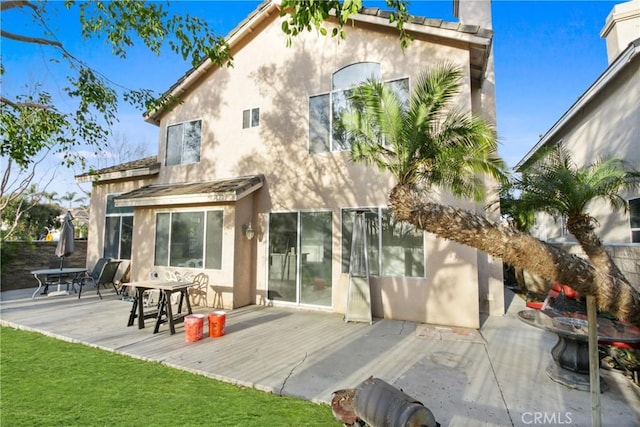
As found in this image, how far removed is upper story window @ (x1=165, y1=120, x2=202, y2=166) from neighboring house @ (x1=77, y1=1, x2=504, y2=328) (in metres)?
0.06

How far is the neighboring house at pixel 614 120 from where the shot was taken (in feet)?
28.2

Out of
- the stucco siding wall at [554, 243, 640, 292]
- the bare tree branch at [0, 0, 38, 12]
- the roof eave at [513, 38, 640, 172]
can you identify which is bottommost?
the stucco siding wall at [554, 243, 640, 292]

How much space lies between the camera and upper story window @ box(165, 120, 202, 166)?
41.0ft

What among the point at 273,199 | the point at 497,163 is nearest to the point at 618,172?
the point at 497,163

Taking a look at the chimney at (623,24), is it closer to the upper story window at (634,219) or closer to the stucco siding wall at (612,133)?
the stucco siding wall at (612,133)

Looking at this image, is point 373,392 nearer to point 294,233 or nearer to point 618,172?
point 294,233

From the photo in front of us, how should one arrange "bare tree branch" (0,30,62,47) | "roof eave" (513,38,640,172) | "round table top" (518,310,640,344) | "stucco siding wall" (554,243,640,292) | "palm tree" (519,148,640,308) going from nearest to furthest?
"round table top" (518,310,640,344)
"palm tree" (519,148,640,308)
"bare tree branch" (0,30,62,47)
"stucco siding wall" (554,243,640,292)
"roof eave" (513,38,640,172)

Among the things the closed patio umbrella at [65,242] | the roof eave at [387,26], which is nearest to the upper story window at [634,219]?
the roof eave at [387,26]

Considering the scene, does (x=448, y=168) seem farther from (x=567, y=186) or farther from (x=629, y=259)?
(x=629, y=259)

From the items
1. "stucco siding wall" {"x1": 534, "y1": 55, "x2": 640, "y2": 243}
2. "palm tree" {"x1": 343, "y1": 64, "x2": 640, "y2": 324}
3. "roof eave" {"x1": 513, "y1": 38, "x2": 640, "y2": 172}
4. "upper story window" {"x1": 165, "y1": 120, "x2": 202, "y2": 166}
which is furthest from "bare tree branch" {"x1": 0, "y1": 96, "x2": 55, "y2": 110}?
"stucco siding wall" {"x1": 534, "y1": 55, "x2": 640, "y2": 243}

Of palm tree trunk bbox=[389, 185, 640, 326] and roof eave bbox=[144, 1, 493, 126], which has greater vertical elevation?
roof eave bbox=[144, 1, 493, 126]

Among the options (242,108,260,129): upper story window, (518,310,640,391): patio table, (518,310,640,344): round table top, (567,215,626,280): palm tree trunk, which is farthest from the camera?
(242,108,260,129): upper story window

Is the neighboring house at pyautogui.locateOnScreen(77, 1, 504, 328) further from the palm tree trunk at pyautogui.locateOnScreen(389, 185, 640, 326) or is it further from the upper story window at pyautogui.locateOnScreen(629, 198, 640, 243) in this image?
the palm tree trunk at pyautogui.locateOnScreen(389, 185, 640, 326)

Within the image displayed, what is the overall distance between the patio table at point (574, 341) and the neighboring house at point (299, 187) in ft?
9.16
